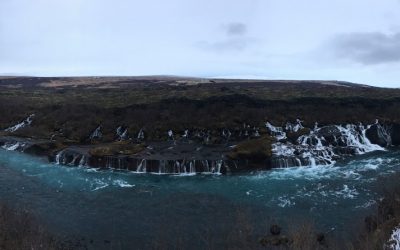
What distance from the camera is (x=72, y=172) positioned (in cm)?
3697

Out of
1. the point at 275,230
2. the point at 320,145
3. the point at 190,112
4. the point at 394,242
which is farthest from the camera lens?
the point at 190,112

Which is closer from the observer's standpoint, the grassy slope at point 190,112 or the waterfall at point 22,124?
the grassy slope at point 190,112

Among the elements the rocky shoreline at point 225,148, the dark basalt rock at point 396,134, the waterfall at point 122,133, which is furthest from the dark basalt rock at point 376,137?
the waterfall at point 122,133

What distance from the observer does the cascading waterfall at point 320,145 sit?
39000 mm

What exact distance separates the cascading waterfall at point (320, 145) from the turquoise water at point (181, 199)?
1456 mm

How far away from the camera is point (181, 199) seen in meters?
29.1

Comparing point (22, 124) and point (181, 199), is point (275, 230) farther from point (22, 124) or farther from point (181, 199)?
point (22, 124)

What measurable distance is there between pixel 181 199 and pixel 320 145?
1965 centimetres

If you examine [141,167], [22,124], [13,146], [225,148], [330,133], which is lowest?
[13,146]

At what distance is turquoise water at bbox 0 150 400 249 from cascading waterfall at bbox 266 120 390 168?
4.78 feet

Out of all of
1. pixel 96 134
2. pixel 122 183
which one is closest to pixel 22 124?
pixel 96 134

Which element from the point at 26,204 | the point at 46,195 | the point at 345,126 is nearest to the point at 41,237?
the point at 26,204

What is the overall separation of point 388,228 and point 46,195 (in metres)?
20.3

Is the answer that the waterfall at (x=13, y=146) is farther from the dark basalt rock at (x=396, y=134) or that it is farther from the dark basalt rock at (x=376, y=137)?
the dark basalt rock at (x=396, y=134)
